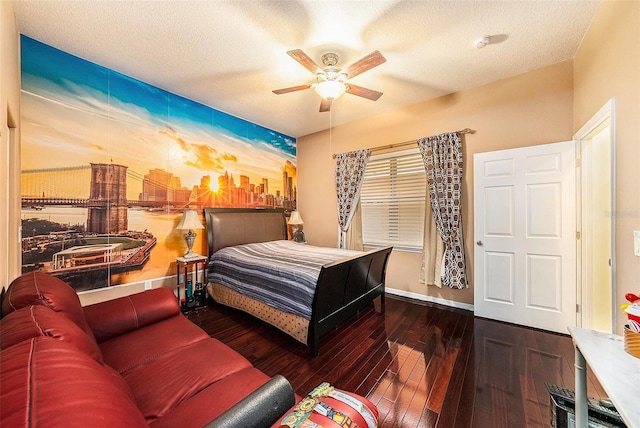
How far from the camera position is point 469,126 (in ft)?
10.6

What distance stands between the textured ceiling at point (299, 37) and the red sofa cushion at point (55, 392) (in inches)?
92.8

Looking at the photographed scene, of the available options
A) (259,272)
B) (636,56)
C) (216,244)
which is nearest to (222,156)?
(216,244)

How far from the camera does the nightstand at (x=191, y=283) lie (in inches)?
127

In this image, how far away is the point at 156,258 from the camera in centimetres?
317

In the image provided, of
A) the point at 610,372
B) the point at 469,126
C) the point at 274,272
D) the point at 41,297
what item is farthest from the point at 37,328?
the point at 469,126

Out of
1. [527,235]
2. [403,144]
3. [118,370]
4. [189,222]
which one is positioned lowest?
[118,370]

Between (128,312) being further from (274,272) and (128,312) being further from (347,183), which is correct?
(347,183)

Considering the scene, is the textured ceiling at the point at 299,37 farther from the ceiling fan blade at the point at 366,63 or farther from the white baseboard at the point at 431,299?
the white baseboard at the point at 431,299

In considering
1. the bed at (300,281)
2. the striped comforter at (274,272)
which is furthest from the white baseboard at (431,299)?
the striped comforter at (274,272)

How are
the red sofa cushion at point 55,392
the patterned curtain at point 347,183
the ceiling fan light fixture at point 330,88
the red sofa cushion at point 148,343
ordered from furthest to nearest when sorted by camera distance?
1. the patterned curtain at point 347,183
2. the ceiling fan light fixture at point 330,88
3. the red sofa cushion at point 148,343
4. the red sofa cushion at point 55,392

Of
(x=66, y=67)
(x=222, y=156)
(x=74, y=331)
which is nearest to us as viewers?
(x=74, y=331)

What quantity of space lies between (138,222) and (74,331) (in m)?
2.40

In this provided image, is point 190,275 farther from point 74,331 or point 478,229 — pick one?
point 478,229

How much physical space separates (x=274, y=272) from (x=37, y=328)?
1826mm
